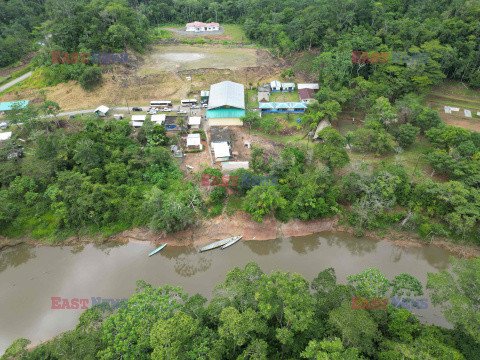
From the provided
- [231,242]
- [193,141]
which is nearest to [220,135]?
[193,141]

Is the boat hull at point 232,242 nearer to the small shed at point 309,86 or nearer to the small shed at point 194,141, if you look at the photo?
the small shed at point 194,141

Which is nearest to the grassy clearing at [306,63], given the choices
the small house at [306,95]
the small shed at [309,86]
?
the small shed at [309,86]

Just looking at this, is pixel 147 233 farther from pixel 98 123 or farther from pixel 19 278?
pixel 98 123

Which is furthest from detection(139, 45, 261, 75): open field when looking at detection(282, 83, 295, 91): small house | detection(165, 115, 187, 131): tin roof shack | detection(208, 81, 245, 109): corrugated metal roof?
detection(165, 115, 187, 131): tin roof shack

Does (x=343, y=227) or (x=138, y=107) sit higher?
(x=138, y=107)

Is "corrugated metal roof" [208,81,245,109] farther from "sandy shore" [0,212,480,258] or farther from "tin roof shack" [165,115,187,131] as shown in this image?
"sandy shore" [0,212,480,258]

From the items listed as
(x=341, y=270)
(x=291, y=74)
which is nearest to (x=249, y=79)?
(x=291, y=74)

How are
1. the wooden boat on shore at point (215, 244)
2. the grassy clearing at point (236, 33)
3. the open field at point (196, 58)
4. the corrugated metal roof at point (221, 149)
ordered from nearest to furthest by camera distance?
the wooden boat on shore at point (215, 244) < the corrugated metal roof at point (221, 149) < the open field at point (196, 58) < the grassy clearing at point (236, 33)
